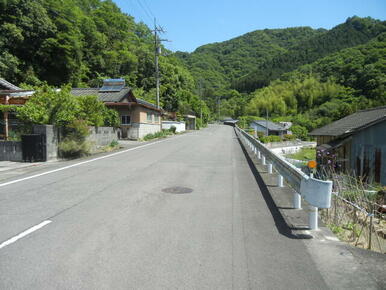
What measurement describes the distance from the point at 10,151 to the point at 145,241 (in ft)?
37.0

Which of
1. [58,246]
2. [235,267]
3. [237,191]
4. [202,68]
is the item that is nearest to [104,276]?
[58,246]

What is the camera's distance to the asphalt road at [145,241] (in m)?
3.18

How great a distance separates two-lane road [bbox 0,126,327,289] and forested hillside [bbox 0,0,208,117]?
33.6 meters

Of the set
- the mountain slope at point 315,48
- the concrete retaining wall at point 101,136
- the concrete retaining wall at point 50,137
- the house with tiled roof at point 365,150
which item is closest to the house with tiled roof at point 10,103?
the concrete retaining wall at point 50,137

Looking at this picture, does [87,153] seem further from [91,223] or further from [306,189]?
[306,189]

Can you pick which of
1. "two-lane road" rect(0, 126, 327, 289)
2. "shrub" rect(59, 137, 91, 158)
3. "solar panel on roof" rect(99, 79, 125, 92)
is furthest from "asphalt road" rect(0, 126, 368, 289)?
"solar panel on roof" rect(99, 79, 125, 92)

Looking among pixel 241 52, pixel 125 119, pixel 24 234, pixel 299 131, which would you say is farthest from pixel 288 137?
pixel 24 234

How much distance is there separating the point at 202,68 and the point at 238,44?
24364 millimetres

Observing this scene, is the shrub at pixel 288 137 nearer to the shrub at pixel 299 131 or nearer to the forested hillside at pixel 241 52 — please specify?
the shrub at pixel 299 131

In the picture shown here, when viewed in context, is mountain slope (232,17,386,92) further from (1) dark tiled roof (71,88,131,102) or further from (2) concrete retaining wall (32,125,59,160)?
(2) concrete retaining wall (32,125,59,160)

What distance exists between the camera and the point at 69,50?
44031mm

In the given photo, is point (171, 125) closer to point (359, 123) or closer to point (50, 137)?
point (359, 123)

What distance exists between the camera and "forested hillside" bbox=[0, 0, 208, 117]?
38000 millimetres

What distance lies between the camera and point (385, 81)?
263 feet
